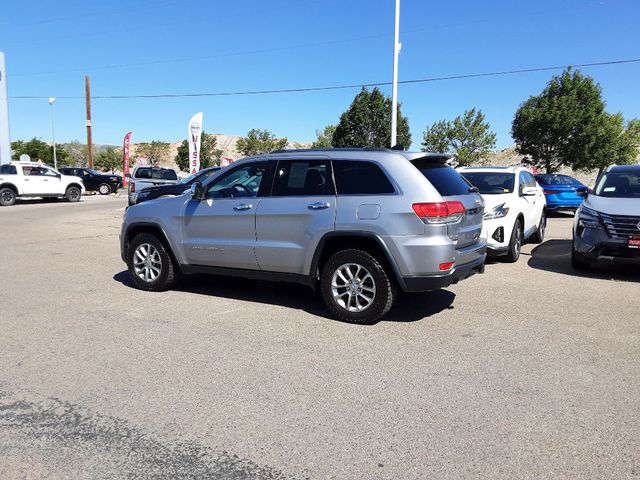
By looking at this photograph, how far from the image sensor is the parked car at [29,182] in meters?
23.1

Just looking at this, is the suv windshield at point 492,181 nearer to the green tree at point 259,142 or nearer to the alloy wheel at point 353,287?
the alloy wheel at point 353,287

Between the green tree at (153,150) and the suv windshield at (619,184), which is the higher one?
the green tree at (153,150)

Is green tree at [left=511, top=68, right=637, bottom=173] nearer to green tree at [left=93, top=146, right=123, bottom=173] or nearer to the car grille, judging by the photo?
the car grille

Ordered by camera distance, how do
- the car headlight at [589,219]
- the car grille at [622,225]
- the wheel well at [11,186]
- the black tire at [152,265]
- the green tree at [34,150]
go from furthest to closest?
the green tree at [34,150] < the wheel well at [11,186] < the car headlight at [589,219] < the car grille at [622,225] < the black tire at [152,265]

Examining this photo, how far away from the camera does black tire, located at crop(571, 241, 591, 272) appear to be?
8.11 meters

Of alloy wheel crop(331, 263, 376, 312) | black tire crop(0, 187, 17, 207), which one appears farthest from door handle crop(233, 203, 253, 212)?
black tire crop(0, 187, 17, 207)

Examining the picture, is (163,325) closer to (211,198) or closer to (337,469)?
(211,198)

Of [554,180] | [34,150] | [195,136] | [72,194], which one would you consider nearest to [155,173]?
[195,136]

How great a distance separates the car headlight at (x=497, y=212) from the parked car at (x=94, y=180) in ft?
99.1

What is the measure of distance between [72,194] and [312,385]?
1002 inches

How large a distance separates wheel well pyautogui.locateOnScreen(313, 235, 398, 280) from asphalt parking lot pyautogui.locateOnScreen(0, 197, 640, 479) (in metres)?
0.62

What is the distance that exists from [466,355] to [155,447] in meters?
2.72

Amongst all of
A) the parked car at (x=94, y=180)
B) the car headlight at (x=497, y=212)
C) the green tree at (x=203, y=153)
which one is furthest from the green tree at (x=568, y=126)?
the green tree at (x=203, y=153)

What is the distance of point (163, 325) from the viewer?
17.9 ft
